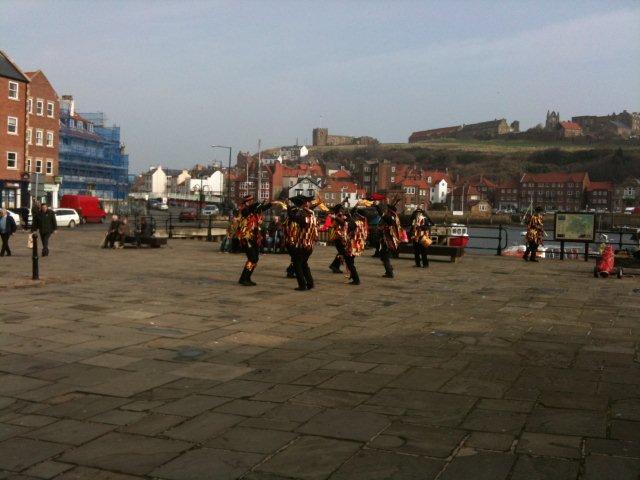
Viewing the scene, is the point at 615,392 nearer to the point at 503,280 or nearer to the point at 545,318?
the point at 545,318

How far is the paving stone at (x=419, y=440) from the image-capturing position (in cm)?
472

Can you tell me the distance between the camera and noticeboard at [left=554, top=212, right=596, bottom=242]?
21.3 metres

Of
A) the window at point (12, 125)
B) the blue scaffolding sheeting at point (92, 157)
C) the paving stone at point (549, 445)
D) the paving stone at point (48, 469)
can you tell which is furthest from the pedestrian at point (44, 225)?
the blue scaffolding sheeting at point (92, 157)

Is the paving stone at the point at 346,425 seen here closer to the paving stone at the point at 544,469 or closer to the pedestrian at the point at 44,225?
the paving stone at the point at 544,469

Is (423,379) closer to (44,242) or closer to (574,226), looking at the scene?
(574,226)

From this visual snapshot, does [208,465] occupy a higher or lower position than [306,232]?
lower

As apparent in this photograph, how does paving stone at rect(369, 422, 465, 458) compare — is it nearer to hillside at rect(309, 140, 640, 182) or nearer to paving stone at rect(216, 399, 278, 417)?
paving stone at rect(216, 399, 278, 417)

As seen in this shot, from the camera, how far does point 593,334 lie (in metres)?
9.03

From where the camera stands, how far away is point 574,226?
21.6m

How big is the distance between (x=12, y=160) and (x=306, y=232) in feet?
172

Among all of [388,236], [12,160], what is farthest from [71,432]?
[12,160]

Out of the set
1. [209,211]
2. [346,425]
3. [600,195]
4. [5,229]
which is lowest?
[346,425]

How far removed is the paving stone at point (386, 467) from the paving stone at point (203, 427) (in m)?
1.09

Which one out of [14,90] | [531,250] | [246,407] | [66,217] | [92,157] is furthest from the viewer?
[92,157]
